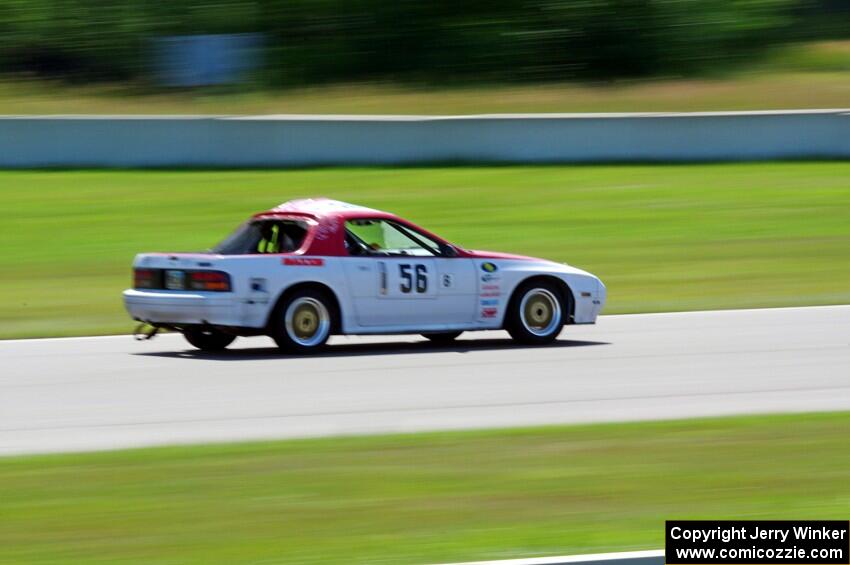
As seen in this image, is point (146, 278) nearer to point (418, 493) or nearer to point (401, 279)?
point (401, 279)

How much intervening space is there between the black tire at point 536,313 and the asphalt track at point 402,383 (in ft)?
0.63

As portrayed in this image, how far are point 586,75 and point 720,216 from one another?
10509mm

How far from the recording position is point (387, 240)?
1201 centimetres

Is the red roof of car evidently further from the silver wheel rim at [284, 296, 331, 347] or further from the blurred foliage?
the blurred foliage

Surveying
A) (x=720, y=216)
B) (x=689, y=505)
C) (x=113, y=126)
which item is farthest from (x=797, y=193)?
(x=689, y=505)

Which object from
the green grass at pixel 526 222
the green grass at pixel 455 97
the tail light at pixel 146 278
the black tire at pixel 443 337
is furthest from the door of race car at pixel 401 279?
the green grass at pixel 455 97

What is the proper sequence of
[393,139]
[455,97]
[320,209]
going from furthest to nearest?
1. [455,97]
2. [393,139]
3. [320,209]

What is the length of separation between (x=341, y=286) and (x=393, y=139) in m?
11.8

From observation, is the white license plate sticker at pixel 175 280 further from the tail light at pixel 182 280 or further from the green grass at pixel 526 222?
the green grass at pixel 526 222

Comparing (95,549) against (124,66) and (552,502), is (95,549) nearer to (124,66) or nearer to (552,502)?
(552,502)

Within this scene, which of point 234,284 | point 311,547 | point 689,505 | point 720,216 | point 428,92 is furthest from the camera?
point 428,92

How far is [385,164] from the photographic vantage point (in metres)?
23.0

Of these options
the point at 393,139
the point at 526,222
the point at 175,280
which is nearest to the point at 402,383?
the point at 175,280

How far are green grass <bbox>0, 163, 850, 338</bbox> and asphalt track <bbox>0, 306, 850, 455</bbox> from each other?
7.18 ft
